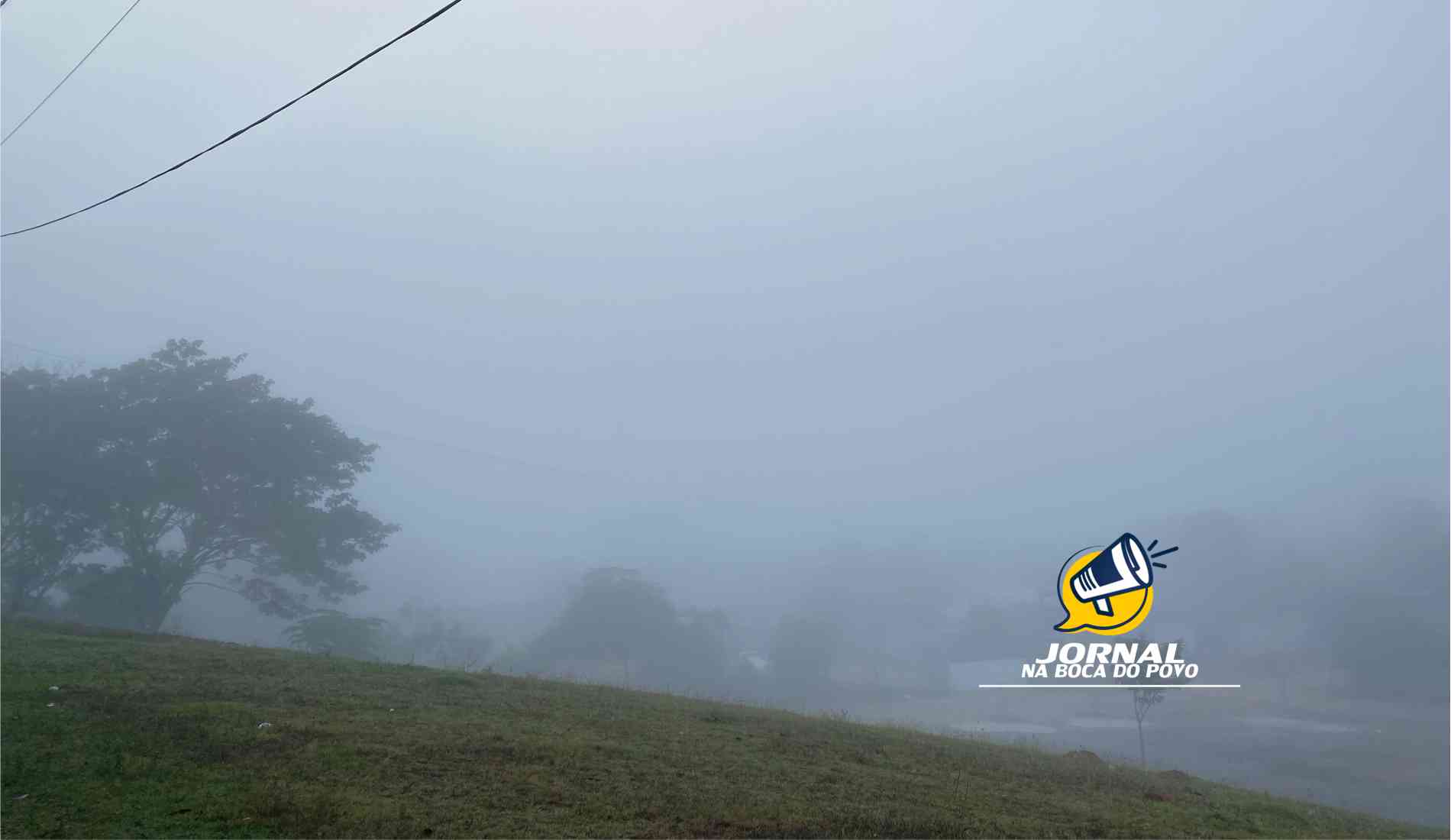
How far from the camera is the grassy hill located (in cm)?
885

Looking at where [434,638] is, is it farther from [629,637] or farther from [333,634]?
[333,634]

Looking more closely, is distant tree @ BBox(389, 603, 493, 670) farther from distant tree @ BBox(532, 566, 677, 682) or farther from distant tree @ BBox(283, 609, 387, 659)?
distant tree @ BBox(283, 609, 387, 659)

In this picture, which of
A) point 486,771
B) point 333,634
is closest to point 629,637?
point 333,634

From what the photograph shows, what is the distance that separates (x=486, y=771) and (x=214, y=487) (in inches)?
1565

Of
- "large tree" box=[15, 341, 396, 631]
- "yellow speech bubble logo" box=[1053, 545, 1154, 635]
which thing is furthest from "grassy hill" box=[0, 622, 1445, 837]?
"large tree" box=[15, 341, 396, 631]

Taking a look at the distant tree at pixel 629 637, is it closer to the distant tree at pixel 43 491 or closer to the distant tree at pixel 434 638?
the distant tree at pixel 434 638

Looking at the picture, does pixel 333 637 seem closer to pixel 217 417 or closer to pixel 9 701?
pixel 217 417

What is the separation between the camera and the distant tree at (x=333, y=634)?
50031 millimetres

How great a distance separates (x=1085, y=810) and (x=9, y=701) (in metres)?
15.2

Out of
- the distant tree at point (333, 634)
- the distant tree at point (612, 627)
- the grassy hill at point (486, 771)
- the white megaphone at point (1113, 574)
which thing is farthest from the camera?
the distant tree at point (612, 627)

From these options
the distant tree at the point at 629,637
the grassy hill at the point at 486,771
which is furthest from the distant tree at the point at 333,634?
the grassy hill at the point at 486,771

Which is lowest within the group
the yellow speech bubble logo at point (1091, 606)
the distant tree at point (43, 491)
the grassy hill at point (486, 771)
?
the grassy hill at point (486, 771)

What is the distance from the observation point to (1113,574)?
74.8ft

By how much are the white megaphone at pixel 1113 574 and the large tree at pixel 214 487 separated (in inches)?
1399
